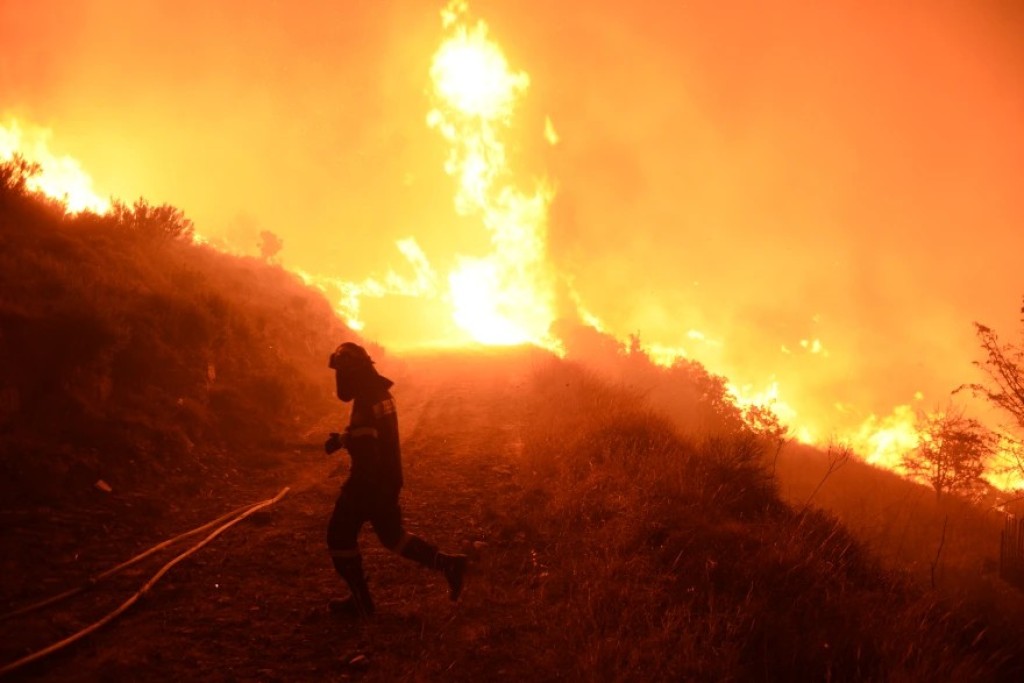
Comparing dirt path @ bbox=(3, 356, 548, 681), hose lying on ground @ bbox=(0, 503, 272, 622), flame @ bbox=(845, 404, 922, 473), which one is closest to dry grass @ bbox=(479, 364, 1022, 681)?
dirt path @ bbox=(3, 356, 548, 681)

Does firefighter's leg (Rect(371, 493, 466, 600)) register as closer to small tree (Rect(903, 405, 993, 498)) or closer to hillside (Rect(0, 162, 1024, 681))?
hillside (Rect(0, 162, 1024, 681))

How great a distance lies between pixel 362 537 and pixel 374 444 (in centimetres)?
263

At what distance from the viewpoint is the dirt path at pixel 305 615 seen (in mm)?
3824

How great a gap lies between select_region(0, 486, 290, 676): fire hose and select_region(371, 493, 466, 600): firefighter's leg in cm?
237

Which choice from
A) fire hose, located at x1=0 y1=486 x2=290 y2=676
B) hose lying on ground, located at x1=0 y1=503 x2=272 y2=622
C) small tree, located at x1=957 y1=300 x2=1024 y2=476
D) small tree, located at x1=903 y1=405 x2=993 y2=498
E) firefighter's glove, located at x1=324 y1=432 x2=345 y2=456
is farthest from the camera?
small tree, located at x1=903 y1=405 x2=993 y2=498

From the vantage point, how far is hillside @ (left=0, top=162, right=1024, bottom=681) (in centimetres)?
397

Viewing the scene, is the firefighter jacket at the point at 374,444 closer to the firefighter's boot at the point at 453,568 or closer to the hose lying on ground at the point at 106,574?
the firefighter's boot at the point at 453,568

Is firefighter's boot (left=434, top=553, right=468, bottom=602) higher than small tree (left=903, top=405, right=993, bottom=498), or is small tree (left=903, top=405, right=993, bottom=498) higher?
small tree (left=903, top=405, right=993, bottom=498)

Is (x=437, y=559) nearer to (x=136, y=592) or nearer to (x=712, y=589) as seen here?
(x=712, y=589)

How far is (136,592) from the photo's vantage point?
185 inches

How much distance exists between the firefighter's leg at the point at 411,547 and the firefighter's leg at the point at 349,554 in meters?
0.22

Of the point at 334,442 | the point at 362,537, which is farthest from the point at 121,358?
the point at 334,442

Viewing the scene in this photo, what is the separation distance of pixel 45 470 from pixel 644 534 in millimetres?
7628

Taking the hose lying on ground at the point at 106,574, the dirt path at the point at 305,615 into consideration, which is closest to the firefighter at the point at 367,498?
the dirt path at the point at 305,615
